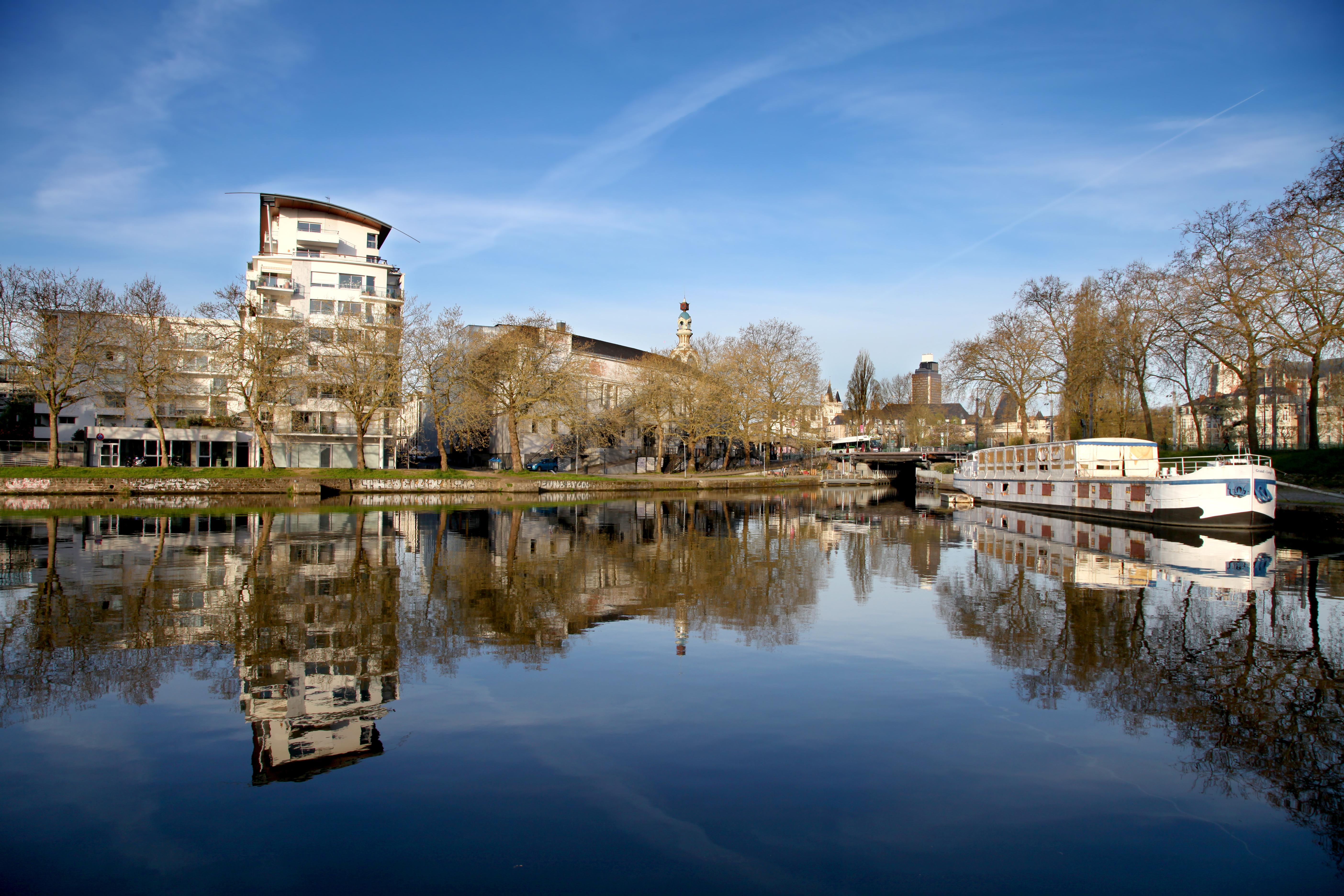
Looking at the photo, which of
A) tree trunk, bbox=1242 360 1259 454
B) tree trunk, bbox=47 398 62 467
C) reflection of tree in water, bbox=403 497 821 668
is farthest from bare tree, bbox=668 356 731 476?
tree trunk, bbox=47 398 62 467

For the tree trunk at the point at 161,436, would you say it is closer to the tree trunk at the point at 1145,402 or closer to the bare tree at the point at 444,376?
the bare tree at the point at 444,376

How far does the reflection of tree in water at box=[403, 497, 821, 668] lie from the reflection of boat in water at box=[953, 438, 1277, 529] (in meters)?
15.2

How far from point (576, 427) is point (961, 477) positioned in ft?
97.6

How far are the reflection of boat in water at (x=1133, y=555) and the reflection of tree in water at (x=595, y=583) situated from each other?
235 inches

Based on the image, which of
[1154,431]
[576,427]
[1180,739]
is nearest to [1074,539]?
[1180,739]

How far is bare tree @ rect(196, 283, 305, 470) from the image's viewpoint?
5241cm

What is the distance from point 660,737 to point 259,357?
53.1 metres

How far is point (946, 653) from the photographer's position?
1067 centimetres

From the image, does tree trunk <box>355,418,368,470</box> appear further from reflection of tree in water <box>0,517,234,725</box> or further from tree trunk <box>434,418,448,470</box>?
reflection of tree in water <box>0,517,234,725</box>

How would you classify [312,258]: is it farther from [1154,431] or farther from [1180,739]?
[1154,431]

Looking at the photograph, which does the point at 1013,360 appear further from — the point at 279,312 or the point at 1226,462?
the point at 279,312

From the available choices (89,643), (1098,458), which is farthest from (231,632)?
(1098,458)

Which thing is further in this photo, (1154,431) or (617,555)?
(1154,431)

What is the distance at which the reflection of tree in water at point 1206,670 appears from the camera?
6625 mm
